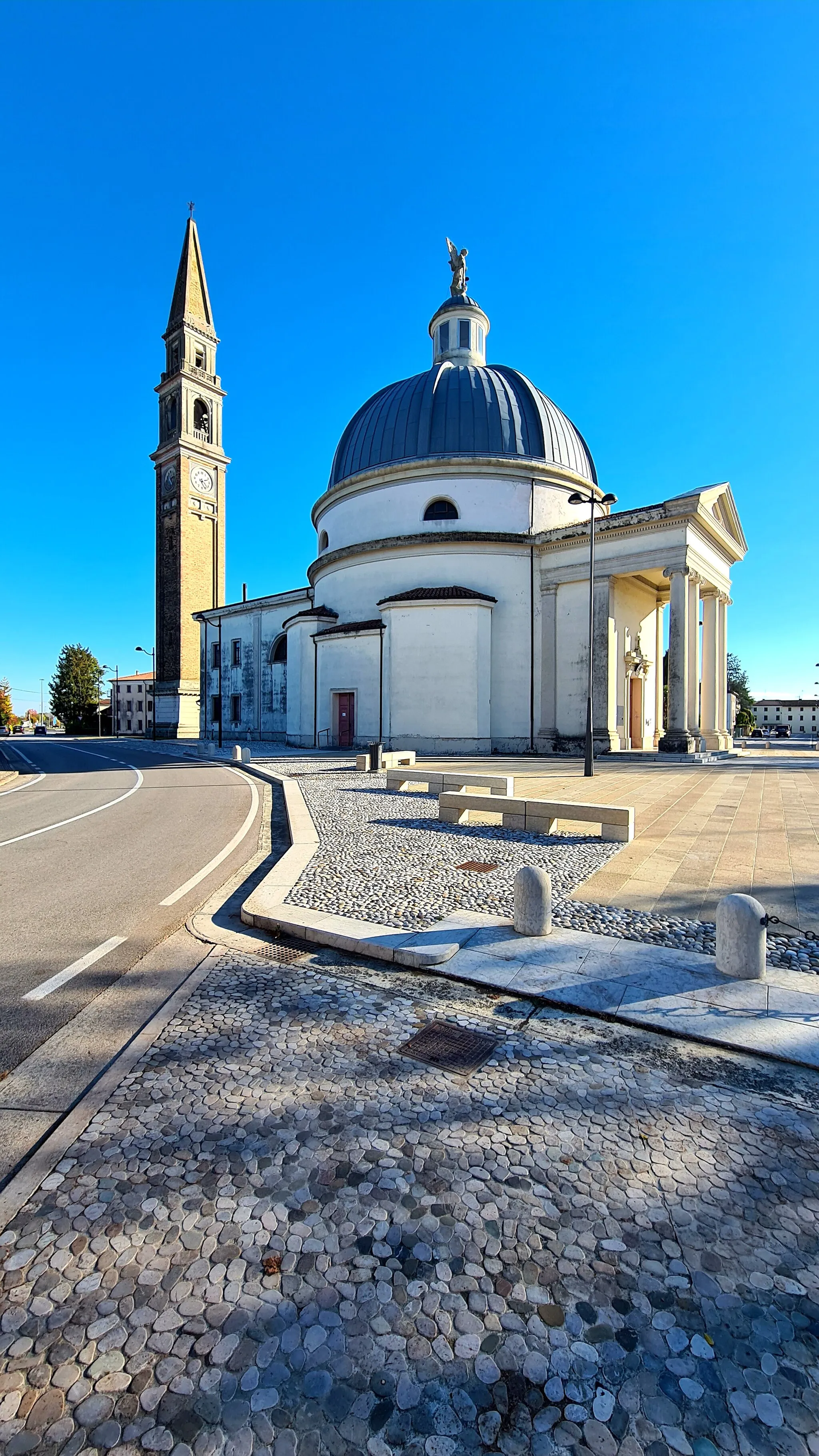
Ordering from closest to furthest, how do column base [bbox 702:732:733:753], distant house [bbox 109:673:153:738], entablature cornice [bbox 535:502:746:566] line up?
entablature cornice [bbox 535:502:746:566] < column base [bbox 702:732:733:753] < distant house [bbox 109:673:153:738]

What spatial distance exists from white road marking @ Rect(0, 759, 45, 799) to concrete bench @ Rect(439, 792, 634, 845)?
39.9 ft

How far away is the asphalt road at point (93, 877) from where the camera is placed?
→ 177 inches

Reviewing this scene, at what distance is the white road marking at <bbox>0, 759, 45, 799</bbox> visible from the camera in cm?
1698

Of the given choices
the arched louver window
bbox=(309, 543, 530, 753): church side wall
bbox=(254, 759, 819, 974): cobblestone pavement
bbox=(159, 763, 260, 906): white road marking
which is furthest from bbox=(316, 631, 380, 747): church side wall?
bbox=(254, 759, 819, 974): cobblestone pavement

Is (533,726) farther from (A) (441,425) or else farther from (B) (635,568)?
(A) (441,425)

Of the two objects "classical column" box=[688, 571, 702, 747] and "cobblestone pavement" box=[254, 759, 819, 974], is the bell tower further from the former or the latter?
"cobblestone pavement" box=[254, 759, 819, 974]

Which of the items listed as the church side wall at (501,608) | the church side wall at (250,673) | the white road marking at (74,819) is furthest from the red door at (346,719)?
the white road marking at (74,819)

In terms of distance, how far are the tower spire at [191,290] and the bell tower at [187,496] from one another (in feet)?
0.26

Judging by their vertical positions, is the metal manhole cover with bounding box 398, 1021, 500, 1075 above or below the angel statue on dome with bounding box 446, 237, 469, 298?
below

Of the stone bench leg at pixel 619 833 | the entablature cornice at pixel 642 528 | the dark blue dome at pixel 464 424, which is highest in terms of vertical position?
the dark blue dome at pixel 464 424

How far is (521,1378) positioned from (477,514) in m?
33.2

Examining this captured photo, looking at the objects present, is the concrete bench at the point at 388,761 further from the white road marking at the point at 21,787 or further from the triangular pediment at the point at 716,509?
the triangular pediment at the point at 716,509

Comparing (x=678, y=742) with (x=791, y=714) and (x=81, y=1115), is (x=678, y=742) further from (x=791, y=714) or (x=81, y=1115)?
(x=791, y=714)

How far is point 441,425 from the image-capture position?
109ft
